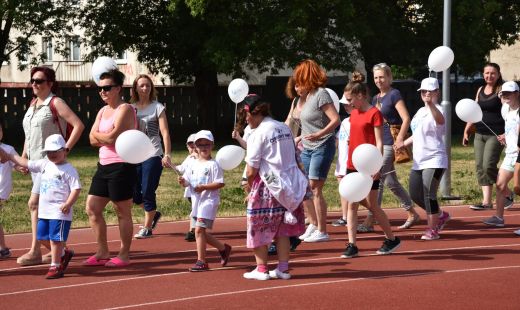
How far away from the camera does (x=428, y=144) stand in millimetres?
11930

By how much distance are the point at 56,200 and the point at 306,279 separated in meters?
2.41

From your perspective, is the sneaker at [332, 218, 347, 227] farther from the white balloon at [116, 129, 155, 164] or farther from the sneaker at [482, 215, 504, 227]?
the white balloon at [116, 129, 155, 164]

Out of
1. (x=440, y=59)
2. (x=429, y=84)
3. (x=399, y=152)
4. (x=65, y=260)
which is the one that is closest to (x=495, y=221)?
(x=399, y=152)

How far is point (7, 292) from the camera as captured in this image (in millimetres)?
9367

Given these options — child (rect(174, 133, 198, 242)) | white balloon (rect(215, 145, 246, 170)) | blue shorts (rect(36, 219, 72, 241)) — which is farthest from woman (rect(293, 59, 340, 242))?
blue shorts (rect(36, 219, 72, 241))

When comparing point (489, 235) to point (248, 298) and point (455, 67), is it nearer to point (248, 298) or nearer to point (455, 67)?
point (248, 298)

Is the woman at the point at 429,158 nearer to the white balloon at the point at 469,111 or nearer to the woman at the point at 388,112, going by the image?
the woman at the point at 388,112

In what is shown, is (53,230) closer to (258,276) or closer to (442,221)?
(258,276)

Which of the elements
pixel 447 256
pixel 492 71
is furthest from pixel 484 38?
pixel 447 256

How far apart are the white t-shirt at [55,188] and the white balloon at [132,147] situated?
584 millimetres

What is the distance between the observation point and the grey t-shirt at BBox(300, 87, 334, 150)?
37.9 feet

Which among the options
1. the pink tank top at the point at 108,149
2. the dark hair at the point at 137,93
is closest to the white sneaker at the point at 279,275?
the pink tank top at the point at 108,149

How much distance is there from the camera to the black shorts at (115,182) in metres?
10.3

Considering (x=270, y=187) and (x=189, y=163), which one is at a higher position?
(x=189, y=163)
